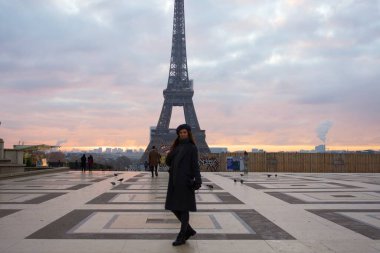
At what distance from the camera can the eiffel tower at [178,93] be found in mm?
73250

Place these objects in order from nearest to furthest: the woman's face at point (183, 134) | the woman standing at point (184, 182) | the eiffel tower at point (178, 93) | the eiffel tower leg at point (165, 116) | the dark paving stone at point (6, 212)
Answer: the woman standing at point (184, 182), the woman's face at point (183, 134), the dark paving stone at point (6, 212), the eiffel tower at point (178, 93), the eiffel tower leg at point (165, 116)

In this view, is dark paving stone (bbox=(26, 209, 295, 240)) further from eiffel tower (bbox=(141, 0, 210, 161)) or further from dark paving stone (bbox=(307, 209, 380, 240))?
eiffel tower (bbox=(141, 0, 210, 161))

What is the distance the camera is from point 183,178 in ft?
19.5

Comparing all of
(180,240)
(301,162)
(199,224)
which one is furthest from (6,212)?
(301,162)

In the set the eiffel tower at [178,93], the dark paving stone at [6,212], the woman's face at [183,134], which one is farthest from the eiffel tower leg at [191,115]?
the woman's face at [183,134]

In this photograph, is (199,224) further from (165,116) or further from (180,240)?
(165,116)

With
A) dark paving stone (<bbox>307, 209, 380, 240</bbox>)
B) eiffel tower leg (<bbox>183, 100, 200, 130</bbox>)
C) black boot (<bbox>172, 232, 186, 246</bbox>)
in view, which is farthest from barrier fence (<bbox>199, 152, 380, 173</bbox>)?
eiffel tower leg (<bbox>183, 100, 200, 130</bbox>)

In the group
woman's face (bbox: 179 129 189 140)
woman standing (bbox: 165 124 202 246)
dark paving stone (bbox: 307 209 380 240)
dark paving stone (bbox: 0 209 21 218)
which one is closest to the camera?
woman standing (bbox: 165 124 202 246)

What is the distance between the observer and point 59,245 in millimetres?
5645

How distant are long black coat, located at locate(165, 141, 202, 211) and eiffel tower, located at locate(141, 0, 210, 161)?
6583 cm

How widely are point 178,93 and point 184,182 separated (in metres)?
72.5

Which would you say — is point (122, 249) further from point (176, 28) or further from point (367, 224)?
point (176, 28)

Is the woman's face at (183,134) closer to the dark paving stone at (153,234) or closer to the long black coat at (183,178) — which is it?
the long black coat at (183,178)

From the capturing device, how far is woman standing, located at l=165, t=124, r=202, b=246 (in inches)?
232
